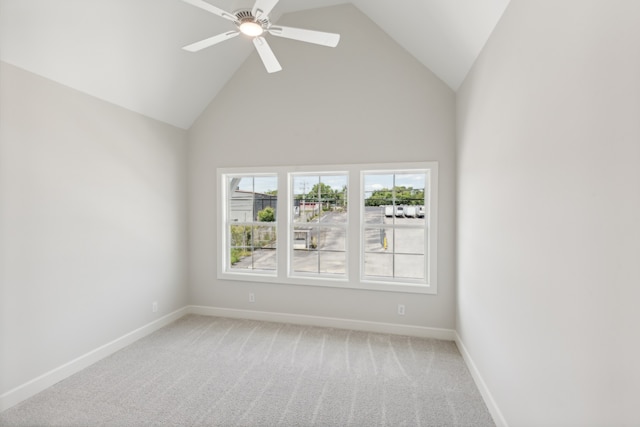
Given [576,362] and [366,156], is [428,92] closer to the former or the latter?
[366,156]

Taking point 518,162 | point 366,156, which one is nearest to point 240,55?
point 366,156

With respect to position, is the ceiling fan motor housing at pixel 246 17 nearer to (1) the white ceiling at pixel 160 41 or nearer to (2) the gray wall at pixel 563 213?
(1) the white ceiling at pixel 160 41

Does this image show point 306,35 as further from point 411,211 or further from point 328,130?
point 411,211

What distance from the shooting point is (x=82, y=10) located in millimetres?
2234

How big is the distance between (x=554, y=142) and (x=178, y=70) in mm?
3607

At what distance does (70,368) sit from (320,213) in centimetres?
300

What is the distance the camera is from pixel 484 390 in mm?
2312

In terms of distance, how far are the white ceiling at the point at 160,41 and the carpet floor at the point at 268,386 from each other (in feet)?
8.85

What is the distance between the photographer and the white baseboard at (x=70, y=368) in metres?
2.25

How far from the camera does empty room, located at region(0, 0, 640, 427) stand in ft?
3.90

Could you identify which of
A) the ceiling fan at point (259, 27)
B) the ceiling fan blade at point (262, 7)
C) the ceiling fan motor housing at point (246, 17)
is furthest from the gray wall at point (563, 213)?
the ceiling fan motor housing at point (246, 17)

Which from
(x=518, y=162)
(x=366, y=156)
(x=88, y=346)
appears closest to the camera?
(x=518, y=162)

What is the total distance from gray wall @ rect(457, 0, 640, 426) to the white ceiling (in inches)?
23.2

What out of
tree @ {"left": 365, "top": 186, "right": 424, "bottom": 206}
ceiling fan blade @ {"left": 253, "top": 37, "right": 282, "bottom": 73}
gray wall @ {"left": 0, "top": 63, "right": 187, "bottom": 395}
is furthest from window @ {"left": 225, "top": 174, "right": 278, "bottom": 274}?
ceiling fan blade @ {"left": 253, "top": 37, "right": 282, "bottom": 73}
